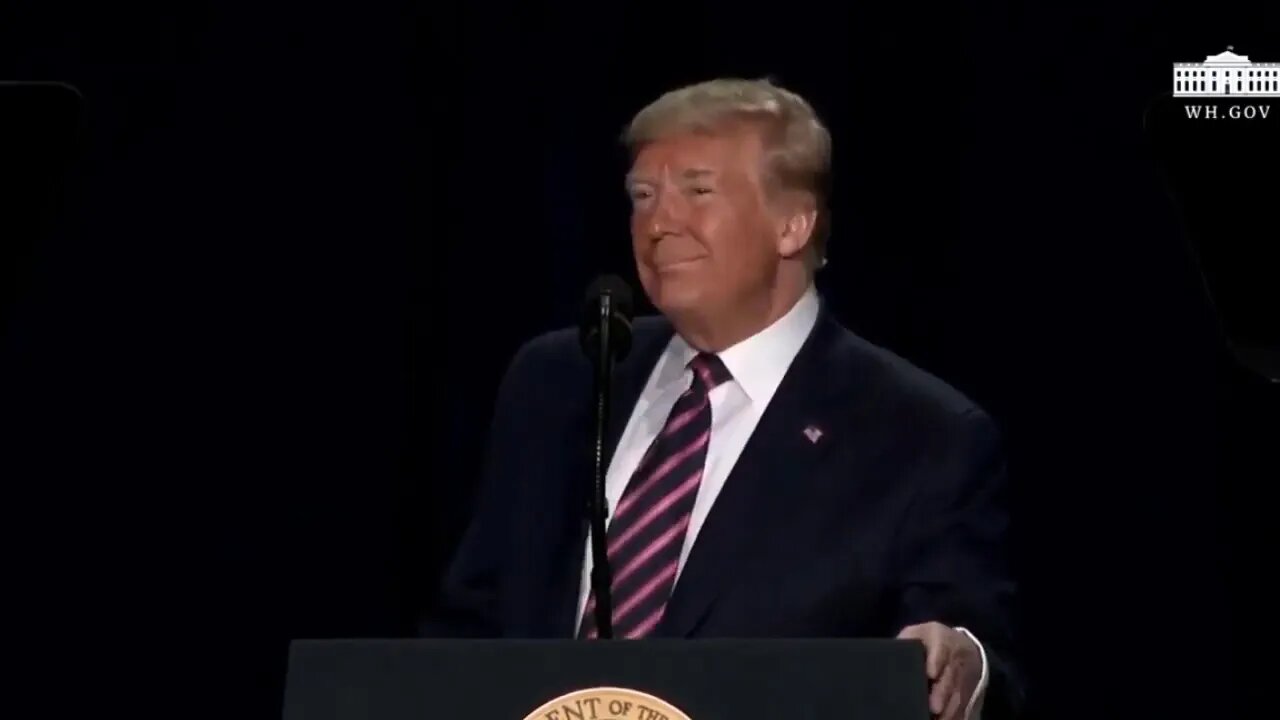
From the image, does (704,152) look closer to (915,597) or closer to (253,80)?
(915,597)

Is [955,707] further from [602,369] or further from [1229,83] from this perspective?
[1229,83]

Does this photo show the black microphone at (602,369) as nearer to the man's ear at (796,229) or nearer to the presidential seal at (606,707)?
the presidential seal at (606,707)

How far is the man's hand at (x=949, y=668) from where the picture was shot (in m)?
1.44

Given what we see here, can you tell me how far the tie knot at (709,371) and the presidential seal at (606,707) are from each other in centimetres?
82

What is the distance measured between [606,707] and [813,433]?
2.45ft

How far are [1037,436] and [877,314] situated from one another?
258 mm

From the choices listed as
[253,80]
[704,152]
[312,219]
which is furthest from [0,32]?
[704,152]

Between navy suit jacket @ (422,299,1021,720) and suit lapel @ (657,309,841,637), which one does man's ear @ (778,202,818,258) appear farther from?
suit lapel @ (657,309,841,637)

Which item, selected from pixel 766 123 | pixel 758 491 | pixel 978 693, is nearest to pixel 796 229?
pixel 766 123

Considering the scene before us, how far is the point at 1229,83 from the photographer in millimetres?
2422

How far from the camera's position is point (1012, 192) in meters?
2.39

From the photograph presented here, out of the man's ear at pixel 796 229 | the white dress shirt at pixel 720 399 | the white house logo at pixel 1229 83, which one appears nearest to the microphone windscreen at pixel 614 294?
the white dress shirt at pixel 720 399

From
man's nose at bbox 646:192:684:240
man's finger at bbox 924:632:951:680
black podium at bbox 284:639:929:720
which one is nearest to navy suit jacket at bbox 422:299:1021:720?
man's nose at bbox 646:192:684:240

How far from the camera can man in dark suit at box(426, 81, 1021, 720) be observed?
6.07 feet
